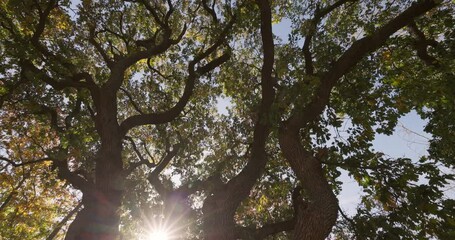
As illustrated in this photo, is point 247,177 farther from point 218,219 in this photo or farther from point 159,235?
point 159,235

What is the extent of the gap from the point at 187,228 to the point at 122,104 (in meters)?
7.23

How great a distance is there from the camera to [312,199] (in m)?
6.73

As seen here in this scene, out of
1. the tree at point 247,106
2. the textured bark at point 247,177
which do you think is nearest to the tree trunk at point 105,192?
the tree at point 247,106

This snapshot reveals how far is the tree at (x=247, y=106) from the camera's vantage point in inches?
298

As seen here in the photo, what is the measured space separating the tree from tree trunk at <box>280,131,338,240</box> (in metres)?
0.03

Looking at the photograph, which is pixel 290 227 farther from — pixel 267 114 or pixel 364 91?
pixel 364 91

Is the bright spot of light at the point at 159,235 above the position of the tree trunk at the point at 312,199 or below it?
above

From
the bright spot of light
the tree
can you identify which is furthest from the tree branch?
the bright spot of light

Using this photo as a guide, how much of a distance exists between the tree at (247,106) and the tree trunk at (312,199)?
1.2 inches

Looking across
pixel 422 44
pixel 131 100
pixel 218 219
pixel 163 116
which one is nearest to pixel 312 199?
pixel 218 219

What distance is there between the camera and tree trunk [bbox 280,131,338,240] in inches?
242

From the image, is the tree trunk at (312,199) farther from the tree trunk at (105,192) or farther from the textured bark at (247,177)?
the tree trunk at (105,192)

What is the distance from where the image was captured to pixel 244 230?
8.42 meters

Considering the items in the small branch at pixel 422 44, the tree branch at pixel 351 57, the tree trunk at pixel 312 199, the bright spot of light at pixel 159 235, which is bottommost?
the tree trunk at pixel 312 199
